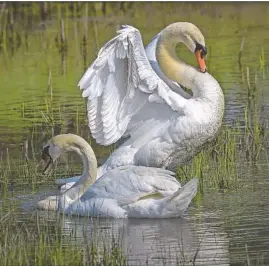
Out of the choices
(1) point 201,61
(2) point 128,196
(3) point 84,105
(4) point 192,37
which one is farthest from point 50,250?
(3) point 84,105

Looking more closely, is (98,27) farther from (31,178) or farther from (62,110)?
(31,178)

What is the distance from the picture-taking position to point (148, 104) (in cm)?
1011

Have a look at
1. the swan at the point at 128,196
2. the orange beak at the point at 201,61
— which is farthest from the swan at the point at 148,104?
the swan at the point at 128,196

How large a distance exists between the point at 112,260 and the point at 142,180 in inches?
79.0

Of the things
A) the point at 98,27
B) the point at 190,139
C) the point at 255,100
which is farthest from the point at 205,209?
the point at 98,27

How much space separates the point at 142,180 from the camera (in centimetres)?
884

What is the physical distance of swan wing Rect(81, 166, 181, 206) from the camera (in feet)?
28.8

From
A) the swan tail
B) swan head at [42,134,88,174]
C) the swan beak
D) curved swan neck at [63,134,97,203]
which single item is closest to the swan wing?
the swan tail

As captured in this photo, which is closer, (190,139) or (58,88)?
(190,139)

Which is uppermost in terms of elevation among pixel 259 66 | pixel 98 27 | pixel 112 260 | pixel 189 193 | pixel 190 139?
pixel 98 27

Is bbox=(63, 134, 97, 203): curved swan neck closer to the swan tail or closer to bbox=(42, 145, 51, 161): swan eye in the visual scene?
bbox=(42, 145, 51, 161): swan eye

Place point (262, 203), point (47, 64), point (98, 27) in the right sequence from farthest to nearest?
point (98, 27) < point (47, 64) < point (262, 203)

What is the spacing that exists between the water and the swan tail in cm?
8

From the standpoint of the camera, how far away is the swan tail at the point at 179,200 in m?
8.38
